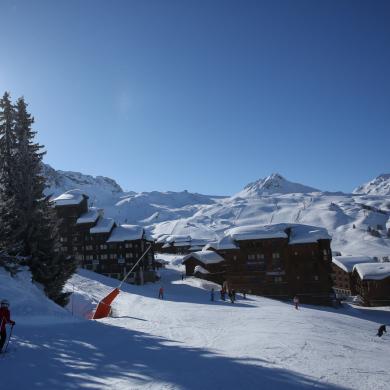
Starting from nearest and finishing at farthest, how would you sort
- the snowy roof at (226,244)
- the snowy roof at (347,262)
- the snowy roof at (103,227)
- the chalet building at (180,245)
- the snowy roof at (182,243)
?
the snowy roof at (226,244) → the snowy roof at (103,227) → the snowy roof at (347,262) → the chalet building at (180,245) → the snowy roof at (182,243)

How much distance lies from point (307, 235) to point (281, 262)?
6.40 meters

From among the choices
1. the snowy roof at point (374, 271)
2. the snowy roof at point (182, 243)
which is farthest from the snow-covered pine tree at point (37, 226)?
the snowy roof at point (182, 243)

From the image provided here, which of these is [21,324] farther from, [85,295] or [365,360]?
[85,295]

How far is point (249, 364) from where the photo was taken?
9938 millimetres

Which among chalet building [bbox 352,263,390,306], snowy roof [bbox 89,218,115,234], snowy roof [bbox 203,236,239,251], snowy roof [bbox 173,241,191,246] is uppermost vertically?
snowy roof [bbox 89,218,115,234]

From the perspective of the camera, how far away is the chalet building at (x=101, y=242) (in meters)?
66.7

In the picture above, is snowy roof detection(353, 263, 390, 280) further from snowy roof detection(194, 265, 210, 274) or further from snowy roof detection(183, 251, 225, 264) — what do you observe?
snowy roof detection(194, 265, 210, 274)

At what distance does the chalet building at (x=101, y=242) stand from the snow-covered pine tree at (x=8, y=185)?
41047 millimetres

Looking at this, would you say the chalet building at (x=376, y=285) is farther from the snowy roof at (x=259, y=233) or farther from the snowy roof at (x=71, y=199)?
the snowy roof at (x=71, y=199)

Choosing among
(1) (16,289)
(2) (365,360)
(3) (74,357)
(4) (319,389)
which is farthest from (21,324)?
(2) (365,360)

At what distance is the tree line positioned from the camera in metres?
21.9

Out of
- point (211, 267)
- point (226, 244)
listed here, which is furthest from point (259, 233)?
point (211, 267)

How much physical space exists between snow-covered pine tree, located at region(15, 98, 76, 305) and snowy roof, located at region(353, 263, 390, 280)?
58740mm

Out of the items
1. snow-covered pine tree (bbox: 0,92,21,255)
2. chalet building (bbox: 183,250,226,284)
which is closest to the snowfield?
snow-covered pine tree (bbox: 0,92,21,255)
